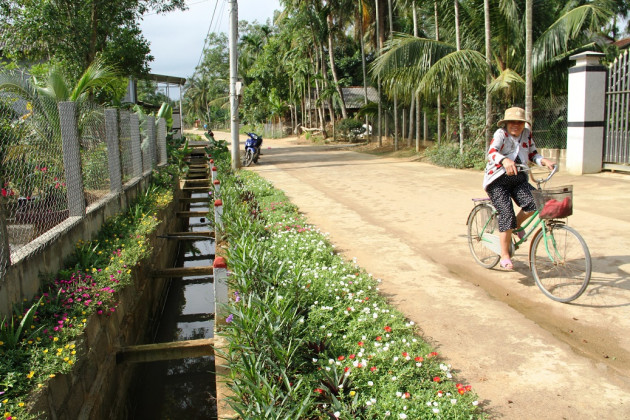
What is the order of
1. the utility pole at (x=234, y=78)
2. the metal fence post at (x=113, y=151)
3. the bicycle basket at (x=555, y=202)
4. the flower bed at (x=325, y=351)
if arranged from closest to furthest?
1. the flower bed at (x=325, y=351)
2. the bicycle basket at (x=555, y=202)
3. the metal fence post at (x=113, y=151)
4. the utility pole at (x=234, y=78)

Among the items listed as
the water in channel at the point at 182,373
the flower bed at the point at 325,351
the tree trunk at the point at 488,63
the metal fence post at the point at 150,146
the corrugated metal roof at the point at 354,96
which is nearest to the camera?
the flower bed at the point at 325,351

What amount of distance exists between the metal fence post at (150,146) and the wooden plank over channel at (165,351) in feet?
23.5

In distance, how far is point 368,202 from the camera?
9945mm

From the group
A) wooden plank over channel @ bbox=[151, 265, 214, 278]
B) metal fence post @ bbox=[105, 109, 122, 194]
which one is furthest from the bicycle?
metal fence post @ bbox=[105, 109, 122, 194]

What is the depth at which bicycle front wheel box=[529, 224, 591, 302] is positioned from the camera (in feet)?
14.4

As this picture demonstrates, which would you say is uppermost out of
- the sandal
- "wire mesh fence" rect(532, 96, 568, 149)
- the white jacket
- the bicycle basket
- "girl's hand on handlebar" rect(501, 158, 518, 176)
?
"wire mesh fence" rect(532, 96, 568, 149)

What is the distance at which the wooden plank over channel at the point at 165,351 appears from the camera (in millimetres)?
4945

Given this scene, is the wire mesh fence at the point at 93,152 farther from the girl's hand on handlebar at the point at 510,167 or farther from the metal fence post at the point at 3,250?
the girl's hand on handlebar at the point at 510,167

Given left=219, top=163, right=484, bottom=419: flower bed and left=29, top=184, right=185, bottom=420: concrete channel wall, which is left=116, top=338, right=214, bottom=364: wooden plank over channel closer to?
left=29, top=184, right=185, bottom=420: concrete channel wall

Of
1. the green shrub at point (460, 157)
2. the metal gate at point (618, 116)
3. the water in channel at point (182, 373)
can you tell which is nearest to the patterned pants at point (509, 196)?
the water in channel at point (182, 373)

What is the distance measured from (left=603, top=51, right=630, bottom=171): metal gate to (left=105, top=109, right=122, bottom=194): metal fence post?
10.4m

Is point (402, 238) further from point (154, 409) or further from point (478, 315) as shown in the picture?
point (154, 409)

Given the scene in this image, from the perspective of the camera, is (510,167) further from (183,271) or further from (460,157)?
(460,157)

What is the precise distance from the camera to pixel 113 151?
26.8 ft
